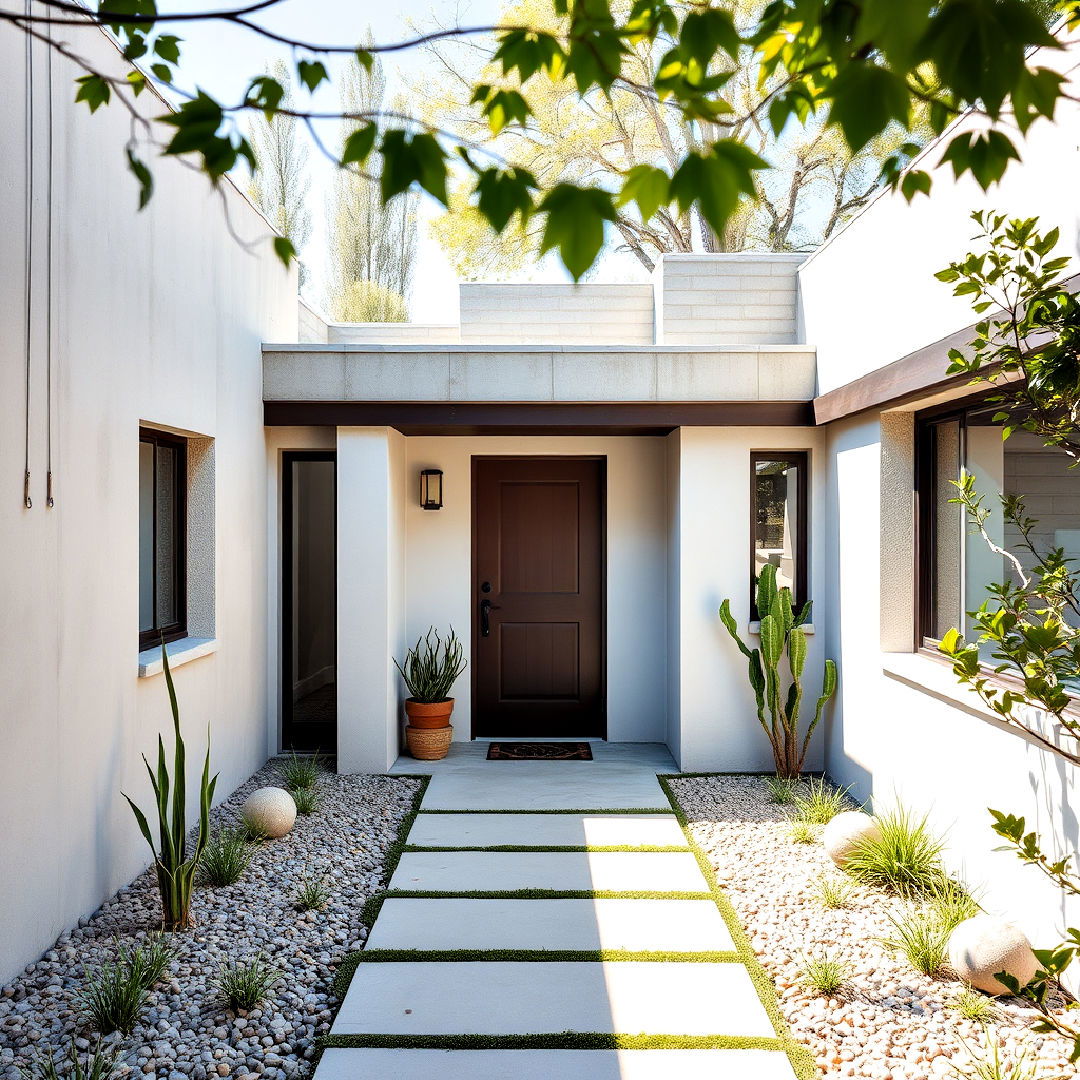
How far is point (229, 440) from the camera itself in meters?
→ 5.55

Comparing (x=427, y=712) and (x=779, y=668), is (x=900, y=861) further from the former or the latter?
(x=427, y=712)

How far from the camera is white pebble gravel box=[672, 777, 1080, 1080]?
2807 mm

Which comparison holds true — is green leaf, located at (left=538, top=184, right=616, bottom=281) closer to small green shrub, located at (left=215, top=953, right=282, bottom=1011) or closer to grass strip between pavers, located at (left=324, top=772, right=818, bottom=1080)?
grass strip between pavers, located at (left=324, top=772, right=818, bottom=1080)

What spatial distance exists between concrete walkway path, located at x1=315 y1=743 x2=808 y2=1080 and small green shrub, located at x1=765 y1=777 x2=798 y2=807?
0.67 meters

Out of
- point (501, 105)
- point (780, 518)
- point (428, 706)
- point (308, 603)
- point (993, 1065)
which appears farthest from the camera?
point (308, 603)

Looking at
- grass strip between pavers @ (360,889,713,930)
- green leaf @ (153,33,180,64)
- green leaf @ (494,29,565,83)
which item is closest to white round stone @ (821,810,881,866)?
grass strip between pavers @ (360,889,713,930)

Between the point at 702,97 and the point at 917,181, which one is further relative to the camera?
the point at 917,181

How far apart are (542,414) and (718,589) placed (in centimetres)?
161

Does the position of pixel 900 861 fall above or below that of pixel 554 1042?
above

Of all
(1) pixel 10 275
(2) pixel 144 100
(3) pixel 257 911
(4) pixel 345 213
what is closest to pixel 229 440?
(2) pixel 144 100

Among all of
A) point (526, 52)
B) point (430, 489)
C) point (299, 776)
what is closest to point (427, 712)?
point (299, 776)

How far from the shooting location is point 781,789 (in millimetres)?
5500

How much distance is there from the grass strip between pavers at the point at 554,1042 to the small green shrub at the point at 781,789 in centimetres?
257

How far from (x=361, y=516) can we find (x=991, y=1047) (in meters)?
4.45
